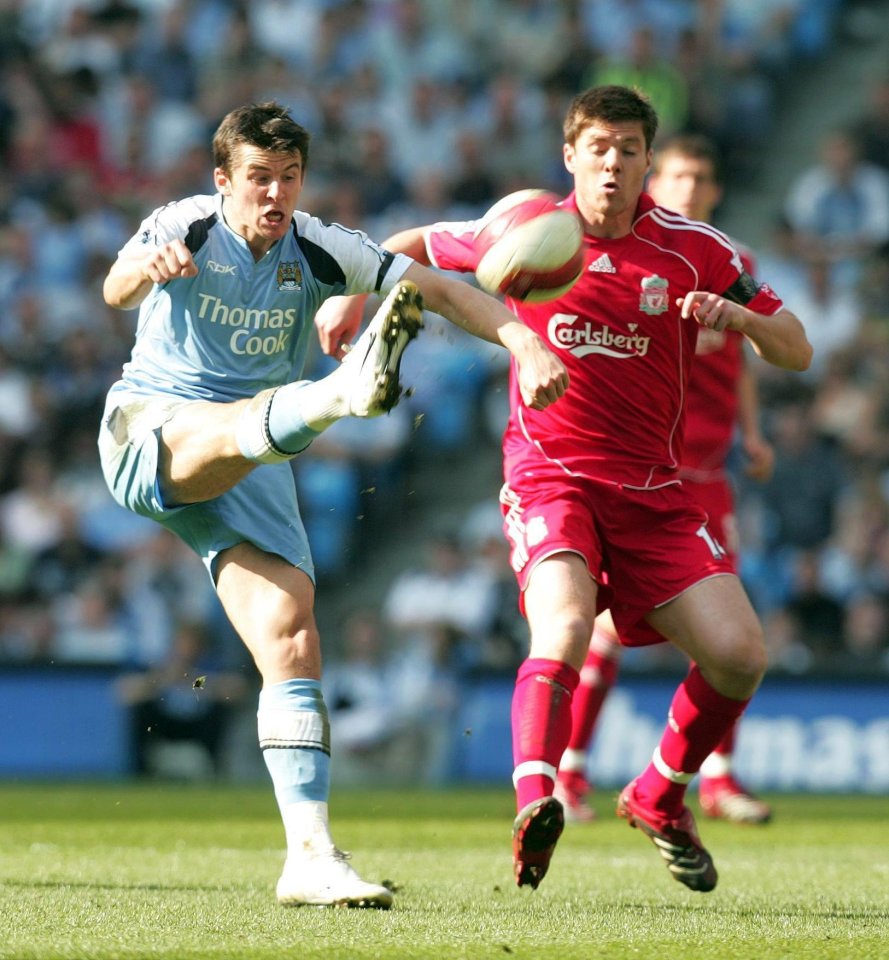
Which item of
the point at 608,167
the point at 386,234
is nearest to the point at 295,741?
the point at 608,167

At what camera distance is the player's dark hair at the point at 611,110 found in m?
6.17

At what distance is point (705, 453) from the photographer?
8.97 meters

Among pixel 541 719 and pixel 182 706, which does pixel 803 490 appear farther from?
pixel 541 719

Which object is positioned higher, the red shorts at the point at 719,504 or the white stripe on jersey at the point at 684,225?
the white stripe on jersey at the point at 684,225

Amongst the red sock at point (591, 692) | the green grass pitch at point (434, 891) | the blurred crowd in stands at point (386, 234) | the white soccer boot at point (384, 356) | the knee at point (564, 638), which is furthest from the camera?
the blurred crowd in stands at point (386, 234)

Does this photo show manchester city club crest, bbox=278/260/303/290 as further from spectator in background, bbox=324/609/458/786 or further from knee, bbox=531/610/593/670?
spectator in background, bbox=324/609/458/786

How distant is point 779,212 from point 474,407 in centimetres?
370

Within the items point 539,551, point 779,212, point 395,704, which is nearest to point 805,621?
point 395,704

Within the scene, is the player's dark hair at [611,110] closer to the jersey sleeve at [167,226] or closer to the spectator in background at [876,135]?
the jersey sleeve at [167,226]

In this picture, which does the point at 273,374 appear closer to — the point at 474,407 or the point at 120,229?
the point at 474,407

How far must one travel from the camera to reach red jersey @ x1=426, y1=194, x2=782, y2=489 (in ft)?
20.8

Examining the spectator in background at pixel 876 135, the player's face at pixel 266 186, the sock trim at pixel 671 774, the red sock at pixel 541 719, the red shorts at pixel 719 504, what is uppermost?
the spectator in background at pixel 876 135

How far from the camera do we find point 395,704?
523 inches

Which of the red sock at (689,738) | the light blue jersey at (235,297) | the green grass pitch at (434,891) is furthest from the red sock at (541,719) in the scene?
the light blue jersey at (235,297)
